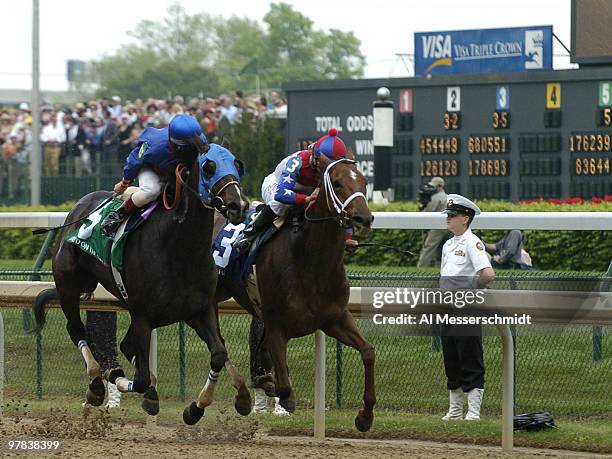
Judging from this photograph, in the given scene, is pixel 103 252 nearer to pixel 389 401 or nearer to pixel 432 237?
pixel 389 401

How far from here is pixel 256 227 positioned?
7777 millimetres

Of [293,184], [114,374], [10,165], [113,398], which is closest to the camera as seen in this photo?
[293,184]

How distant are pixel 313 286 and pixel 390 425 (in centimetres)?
130

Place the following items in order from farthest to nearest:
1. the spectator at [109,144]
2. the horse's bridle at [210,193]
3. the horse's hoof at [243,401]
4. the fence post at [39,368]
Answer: the spectator at [109,144] < the fence post at [39,368] < the horse's hoof at [243,401] < the horse's bridle at [210,193]

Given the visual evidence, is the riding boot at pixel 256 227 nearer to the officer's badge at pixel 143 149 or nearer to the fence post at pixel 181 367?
the officer's badge at pixel 143 149

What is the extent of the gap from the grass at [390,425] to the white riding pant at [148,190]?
155 cm

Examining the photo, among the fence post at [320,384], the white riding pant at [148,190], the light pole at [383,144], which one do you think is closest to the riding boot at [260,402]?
the fence post at [320,384]

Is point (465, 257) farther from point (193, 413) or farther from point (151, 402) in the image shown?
point (151, 402)

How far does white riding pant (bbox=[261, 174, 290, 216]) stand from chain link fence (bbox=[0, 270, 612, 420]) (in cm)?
90

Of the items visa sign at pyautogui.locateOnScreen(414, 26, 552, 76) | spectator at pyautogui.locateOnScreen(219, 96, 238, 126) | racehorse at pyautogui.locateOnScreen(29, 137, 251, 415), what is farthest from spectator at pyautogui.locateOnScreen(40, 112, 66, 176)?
racehorse at pyautogui.locateOnScreen(29, 137, 251, 415)

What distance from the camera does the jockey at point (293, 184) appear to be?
740 cm

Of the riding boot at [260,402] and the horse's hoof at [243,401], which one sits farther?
the riding boot at [260,402]

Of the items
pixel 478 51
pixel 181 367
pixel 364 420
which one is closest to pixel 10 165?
pixel 478 51

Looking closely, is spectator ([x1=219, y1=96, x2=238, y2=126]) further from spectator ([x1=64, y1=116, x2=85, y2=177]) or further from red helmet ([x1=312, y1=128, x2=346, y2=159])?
red helmet ([x1=312, y1=128, x2=346, y2=159])
